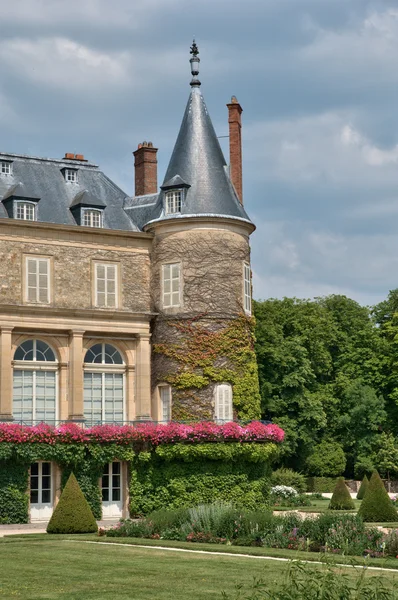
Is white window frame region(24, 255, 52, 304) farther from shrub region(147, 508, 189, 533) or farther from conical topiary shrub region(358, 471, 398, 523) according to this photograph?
conical topiary shrub region(358, 471, 398, 523)

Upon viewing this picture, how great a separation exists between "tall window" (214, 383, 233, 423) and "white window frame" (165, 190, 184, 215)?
683 centimetres

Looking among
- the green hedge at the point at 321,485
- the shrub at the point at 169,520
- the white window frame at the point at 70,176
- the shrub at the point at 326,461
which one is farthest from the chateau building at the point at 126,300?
the shrub at the point at 326,461

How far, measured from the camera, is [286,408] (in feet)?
182

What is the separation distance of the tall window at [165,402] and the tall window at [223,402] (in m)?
1.80

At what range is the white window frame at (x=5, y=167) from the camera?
4147 cm

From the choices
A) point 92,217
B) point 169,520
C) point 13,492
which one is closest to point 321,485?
point 92,217

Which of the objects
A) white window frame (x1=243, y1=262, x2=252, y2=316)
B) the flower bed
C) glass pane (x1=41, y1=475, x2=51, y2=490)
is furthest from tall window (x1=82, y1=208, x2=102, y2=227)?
the flower bed

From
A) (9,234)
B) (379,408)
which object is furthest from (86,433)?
(379,408)

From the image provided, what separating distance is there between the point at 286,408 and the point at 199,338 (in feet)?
53.9

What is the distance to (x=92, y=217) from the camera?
41094 mm

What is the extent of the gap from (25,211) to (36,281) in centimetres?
269

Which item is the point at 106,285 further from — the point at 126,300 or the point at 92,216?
the point at 92,216

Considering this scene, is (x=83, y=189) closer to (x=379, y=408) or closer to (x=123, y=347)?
(x=123, y=347)

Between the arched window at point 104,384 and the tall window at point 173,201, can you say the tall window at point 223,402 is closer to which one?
the arched window at point 104,384
